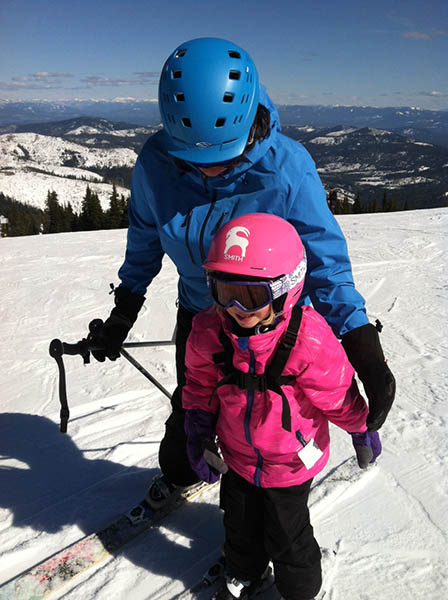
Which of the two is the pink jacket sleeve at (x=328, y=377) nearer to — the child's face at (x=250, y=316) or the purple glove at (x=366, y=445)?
the purple glove at (x=366, y=445)

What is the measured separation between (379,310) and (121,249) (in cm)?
627

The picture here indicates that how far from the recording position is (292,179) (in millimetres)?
1759

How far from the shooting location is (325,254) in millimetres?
1815

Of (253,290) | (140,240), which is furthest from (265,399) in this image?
(140,240)

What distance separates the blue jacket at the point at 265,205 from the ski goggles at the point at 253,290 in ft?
0.84

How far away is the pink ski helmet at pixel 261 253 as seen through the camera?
4.95 feet

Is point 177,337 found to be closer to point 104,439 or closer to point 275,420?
point 275,420

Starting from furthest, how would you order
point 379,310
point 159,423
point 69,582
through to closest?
point 379,310 < point 159,423 < point 69,582

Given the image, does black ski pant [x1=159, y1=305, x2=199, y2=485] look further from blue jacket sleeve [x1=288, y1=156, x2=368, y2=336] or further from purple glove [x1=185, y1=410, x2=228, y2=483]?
blue jacket sleeve [x1=288, y1=156, x2=368, y2=336]

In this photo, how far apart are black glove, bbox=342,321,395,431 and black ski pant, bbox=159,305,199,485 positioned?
3.02 ft

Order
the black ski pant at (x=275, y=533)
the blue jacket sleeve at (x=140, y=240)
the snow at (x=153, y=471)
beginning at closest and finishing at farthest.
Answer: the black ski pant at (x=275, y=533) < the blue jacket sleeve at (x=140, y=240) < the snow at (x=153, y=471)

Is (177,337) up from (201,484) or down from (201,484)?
up

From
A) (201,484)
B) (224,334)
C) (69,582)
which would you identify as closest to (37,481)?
(69,582)

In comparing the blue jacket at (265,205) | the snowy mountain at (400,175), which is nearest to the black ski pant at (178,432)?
the blue jacket at (265,205)
